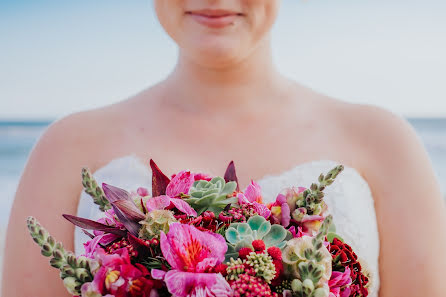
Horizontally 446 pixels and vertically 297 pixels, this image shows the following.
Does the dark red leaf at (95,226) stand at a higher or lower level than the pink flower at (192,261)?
higher

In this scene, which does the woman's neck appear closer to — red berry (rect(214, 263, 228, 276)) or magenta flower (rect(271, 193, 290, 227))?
magenta flower (rect(271, 193, 290, 227))

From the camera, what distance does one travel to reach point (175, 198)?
4.12ft

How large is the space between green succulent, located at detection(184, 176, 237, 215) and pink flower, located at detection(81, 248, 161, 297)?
22 centimetres

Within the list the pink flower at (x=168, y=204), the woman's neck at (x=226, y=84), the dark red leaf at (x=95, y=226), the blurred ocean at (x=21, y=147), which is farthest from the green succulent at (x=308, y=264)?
the blurred ocean at (x=21, y=147)

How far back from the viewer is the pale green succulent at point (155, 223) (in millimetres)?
1177

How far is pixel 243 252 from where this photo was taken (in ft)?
3.70

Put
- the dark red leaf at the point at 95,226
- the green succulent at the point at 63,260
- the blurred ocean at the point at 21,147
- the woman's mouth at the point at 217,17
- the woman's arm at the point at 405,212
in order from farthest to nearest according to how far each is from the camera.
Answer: the blurred ocean at the point at 21,147 < the woman's arm at the point at 405,212 < the woman's mouth at the point at 217,17 < the dark red leaf at the point at 95,226 < the green succulent at the point at 63,260

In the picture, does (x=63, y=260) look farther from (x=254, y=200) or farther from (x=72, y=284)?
(x=254, y=200)

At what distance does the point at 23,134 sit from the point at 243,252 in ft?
64.7

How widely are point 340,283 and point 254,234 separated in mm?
229

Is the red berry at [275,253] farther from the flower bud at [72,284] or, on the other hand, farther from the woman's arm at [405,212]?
the woman's arm at [405,212]

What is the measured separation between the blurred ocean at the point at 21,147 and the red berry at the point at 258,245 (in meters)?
9.48

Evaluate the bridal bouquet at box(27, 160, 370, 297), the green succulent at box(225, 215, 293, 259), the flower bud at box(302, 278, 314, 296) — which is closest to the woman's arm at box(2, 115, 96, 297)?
the bridal bouquet at box(27, 160, 370, 297)

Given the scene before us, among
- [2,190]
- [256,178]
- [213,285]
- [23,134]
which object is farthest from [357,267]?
[23,134]
